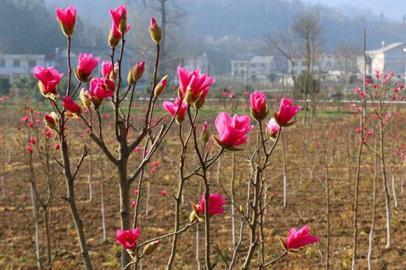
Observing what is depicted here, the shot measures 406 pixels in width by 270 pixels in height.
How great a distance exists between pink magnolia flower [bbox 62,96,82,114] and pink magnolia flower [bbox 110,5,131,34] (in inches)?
6.7

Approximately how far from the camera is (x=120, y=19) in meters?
1.07

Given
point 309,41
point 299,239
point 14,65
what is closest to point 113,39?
point 299,239

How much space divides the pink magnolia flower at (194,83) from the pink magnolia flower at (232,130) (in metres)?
0.06

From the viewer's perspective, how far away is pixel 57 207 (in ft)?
19.7

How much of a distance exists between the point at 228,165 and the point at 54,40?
42471 millimetres

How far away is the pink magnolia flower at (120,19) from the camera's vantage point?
1.06m

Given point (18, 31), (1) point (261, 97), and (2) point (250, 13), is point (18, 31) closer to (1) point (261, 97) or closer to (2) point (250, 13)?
(1) point (261, 97)

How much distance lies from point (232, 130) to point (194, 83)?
0.12 meters

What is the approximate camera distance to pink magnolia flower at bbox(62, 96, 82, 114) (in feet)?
3.33

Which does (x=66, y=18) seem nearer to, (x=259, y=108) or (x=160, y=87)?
(x=160, y=87)

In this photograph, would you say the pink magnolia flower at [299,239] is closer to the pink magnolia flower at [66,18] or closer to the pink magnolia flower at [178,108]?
the pink magnolia flower at [178,108]

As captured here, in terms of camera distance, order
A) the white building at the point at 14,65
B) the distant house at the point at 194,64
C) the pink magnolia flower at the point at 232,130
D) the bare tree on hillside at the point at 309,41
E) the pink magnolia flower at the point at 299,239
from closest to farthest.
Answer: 1. the pink magnolia flower at the point at 232,130
2. the pink magnolia flower at the point at 299,239
3. the distant house at the point at 194,64
4. the bare tree on hillside at the point at 309,41
5. the white building at the point at 14,65

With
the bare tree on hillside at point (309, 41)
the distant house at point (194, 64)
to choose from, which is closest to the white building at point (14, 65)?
the distant house at point (194, 64)

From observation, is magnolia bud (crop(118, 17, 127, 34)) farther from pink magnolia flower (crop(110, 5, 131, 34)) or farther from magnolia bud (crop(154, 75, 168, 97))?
magnolia bud (crop(154, 75, 168, 97))
